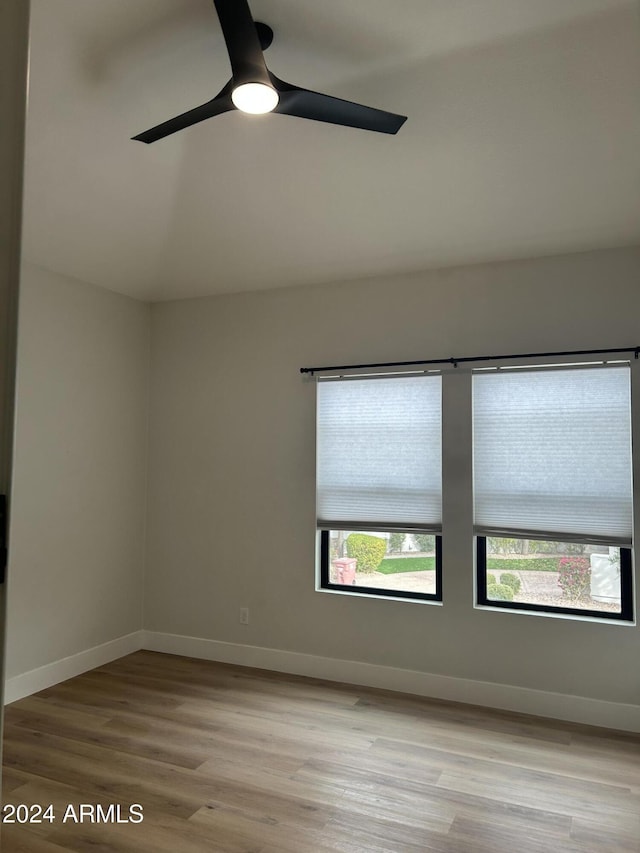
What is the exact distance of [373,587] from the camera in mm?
4344

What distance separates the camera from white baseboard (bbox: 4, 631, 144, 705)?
12.8ft

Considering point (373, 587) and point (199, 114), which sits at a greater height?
point (199, 114)

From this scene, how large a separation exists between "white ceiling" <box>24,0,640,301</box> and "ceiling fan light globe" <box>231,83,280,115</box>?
1.64 feet

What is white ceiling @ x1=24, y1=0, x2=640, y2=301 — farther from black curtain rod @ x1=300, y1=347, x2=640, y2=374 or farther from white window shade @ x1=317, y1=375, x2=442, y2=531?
white window shade @ x1=317, y1=375, x2=442, y2=531

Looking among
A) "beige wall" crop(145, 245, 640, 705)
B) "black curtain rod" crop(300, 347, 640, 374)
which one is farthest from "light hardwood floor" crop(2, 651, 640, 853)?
A: "black curtain rod" crop(300, 347, 640, 374)

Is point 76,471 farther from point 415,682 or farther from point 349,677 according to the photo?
point 415,682

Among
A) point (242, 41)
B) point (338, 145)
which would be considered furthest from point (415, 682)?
point (242, 41)

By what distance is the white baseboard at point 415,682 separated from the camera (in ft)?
11.8

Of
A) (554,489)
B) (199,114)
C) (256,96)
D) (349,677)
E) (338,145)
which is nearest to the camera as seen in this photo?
(256,96)

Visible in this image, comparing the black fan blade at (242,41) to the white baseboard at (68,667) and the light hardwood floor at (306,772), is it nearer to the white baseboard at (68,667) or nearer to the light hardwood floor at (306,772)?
the light hardwood floor at (306,772)

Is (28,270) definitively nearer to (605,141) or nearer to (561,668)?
(605,141)

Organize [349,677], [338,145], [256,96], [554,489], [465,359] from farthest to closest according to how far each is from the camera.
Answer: [349,677] < [465,359] < [554,489] < [338,145] < [256,96]

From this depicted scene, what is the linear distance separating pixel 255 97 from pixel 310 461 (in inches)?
103

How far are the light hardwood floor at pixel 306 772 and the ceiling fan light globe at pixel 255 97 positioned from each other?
2818 millimetres
